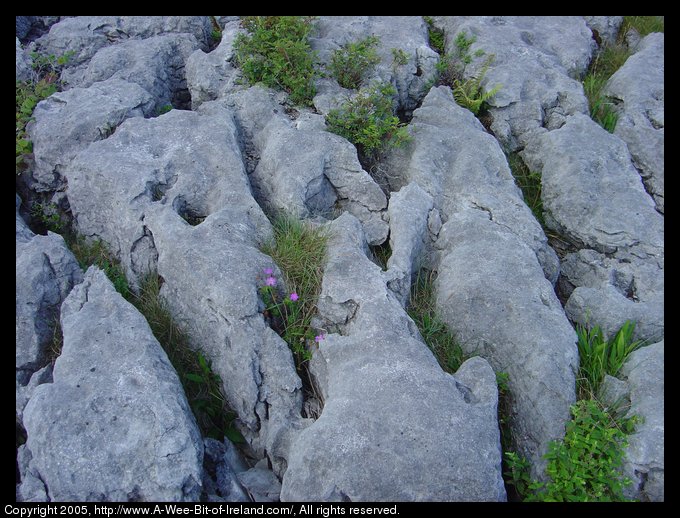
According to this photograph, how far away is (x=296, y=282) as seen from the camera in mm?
5512

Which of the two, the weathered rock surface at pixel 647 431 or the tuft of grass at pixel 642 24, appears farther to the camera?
the tuft of grass at pixel 642 24

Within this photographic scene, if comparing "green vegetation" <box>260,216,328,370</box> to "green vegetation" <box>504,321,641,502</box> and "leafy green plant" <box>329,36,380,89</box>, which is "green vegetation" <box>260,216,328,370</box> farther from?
"leafy green plant" <box>329,36,380,89</box>

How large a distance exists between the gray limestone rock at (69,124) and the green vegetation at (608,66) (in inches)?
272

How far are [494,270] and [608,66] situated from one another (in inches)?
247

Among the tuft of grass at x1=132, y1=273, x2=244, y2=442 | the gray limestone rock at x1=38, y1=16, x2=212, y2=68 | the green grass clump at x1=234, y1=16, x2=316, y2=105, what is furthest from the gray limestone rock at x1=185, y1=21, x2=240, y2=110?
the tuft of grass at x1=132, y1=273, x2=244, y2=442

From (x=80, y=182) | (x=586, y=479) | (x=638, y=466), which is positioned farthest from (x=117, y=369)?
(x=638, y=466)

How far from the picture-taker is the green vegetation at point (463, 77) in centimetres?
812

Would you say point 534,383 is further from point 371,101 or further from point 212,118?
point 212,118

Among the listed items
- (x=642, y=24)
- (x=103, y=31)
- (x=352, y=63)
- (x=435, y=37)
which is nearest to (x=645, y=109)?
(x=642, y=24)

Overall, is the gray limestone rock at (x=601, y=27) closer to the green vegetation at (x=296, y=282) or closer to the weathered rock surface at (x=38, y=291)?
the green vegetation at (x=296, y=282)

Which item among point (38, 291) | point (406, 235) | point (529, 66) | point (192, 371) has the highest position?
point (529, 66)

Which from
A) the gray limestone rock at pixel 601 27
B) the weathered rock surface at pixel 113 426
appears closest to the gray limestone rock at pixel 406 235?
the weathered rock surface at pixel 113 426

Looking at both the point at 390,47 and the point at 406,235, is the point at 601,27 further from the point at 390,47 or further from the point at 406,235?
the point at 406,235

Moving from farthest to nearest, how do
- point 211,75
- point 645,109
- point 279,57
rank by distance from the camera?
1. point 645,109
2. point 211,75
3. point 279,57
